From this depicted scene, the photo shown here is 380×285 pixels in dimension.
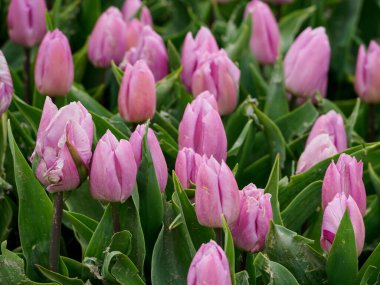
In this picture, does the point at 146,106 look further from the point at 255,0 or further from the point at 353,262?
the point at 255,0

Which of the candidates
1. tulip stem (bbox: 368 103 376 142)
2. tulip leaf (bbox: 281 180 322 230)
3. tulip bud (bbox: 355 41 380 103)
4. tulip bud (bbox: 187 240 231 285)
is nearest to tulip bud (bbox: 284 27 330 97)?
tulip bud (bbox: 355 41 380 103)

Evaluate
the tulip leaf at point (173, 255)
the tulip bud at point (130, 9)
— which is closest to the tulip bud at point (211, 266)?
the tulip leaf at point (173, 255)

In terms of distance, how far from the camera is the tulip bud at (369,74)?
223cm

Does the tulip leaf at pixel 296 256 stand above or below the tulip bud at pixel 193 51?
below

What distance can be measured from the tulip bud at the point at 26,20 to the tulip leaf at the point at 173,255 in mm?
905

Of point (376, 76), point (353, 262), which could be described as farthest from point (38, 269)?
point (376, 76)

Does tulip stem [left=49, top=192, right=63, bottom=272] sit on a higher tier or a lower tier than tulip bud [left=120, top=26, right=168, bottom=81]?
lower

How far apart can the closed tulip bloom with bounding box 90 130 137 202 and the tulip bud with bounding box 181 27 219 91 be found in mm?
661

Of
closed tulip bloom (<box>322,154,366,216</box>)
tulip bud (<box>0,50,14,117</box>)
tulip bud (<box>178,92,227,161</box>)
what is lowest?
closed tulip bloom (<box>322,154,366,216</box>)

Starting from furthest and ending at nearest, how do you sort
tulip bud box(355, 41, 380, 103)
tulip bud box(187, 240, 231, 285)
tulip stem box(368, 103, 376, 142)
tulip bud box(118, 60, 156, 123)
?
tulip stem box(368, 103, 376, 142) < tulip bud box(355, 41, 380, 103) < tulip bud box(118, 60, 156, 123) < tulip bud box(187, 240, 231, 285)

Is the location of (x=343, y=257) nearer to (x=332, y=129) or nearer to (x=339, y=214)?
(x=339, y=214)

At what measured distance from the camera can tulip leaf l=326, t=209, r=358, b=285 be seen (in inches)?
57.7

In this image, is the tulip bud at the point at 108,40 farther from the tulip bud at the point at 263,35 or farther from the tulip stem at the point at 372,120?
the tulip stem at the point at 372,120

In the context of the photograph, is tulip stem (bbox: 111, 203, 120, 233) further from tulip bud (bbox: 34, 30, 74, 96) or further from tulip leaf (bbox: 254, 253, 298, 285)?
tulip bud (bbox: 34, 30, 74, 96)
